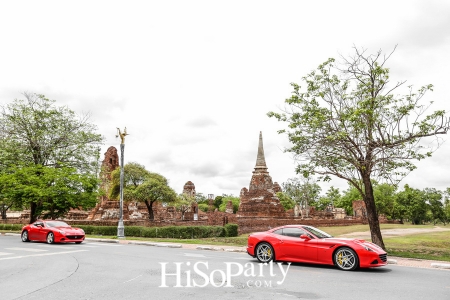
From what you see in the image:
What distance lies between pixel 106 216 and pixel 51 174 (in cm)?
883

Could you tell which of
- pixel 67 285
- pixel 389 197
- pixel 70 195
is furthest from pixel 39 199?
pixel 389 197

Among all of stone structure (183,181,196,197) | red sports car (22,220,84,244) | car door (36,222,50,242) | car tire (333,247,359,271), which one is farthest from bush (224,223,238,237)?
stone structure (183,181,196,197)

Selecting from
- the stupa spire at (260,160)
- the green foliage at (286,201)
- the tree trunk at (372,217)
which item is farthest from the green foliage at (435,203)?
the tree trunk at (372,217)

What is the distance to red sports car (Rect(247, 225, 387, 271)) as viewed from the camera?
9906 mm

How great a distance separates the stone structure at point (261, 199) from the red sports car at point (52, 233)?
22651 mm

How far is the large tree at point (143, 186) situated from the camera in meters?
30.7

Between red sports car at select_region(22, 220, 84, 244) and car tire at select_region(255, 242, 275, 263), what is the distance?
10940 millimetres

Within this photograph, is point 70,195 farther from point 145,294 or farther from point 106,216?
point 145,294

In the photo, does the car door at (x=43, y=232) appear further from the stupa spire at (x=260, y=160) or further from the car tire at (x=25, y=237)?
the stupa spire at (x=260, y=160)

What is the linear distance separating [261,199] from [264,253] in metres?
27.9

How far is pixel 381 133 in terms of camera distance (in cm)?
1525

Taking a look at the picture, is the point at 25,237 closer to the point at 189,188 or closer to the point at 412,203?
the point at 189,188

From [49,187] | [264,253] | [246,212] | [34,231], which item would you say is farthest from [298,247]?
[246,212]

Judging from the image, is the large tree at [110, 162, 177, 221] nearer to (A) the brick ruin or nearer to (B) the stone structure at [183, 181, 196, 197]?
(A) the brick ruin
